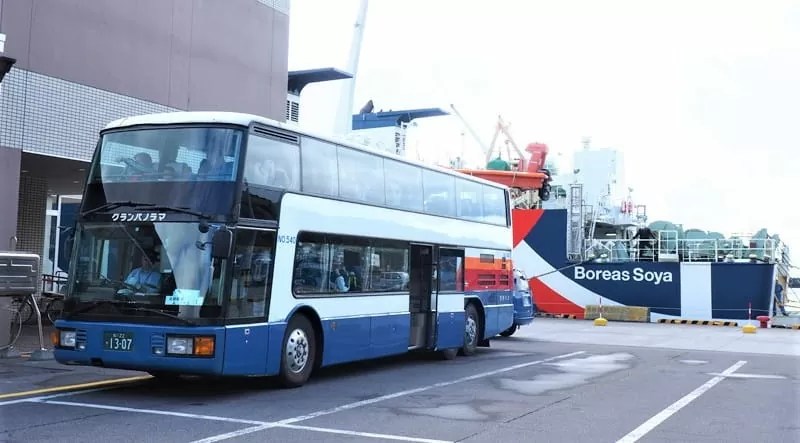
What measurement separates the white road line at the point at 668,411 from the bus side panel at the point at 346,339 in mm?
4506

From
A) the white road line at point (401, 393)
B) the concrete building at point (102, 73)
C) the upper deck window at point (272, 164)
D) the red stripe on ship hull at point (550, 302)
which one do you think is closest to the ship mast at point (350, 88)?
the red stripe on ship hull at point (550, 302)

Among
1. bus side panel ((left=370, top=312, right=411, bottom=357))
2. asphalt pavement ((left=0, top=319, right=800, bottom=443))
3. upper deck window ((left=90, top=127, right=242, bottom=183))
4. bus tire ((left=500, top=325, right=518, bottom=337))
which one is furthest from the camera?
bus tire ((left=500, top=325, right=518, bottom=337))

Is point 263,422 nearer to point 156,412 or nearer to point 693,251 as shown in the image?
point 156,412

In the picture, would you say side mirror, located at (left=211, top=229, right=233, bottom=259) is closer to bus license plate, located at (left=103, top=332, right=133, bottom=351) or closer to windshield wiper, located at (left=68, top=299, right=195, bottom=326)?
windshield wiper, located at (left=68, top=299, right=195, bottom=326)

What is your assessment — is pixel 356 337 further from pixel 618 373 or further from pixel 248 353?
pixel 618 373

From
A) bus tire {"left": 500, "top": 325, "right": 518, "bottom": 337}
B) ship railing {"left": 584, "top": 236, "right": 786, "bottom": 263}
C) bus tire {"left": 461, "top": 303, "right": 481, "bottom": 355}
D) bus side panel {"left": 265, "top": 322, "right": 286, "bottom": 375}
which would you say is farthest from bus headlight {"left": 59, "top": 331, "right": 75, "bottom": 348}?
ship railing {"left": 584, "top": 236, "right": 786, "bottom": 263}

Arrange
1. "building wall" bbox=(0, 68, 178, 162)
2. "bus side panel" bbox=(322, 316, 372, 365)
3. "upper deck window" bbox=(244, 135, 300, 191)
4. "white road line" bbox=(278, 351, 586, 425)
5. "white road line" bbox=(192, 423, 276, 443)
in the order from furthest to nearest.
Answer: "building wall" bbox=(0, 68, 178, 162) < "bus side panel" bbox=(322, 316, 372, 365) < "upper deck window" bbox=(244, 135, 300, 191) < "white road line" bbox=(278, 351, 586, 425) < "white road line" bbox=(192, 423, 276, 443)

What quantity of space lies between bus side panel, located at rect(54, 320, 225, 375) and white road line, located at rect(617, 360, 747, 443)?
4.57 m

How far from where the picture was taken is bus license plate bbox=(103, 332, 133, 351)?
9.43 metres

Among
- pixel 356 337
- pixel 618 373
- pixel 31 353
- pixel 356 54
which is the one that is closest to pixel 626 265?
pixel 356 54

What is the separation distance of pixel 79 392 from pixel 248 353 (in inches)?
86.0

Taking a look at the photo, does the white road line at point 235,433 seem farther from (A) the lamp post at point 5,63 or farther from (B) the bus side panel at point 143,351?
(A) the lamp post at point 5,63

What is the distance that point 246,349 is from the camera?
31.7ft

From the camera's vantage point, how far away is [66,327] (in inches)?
387
